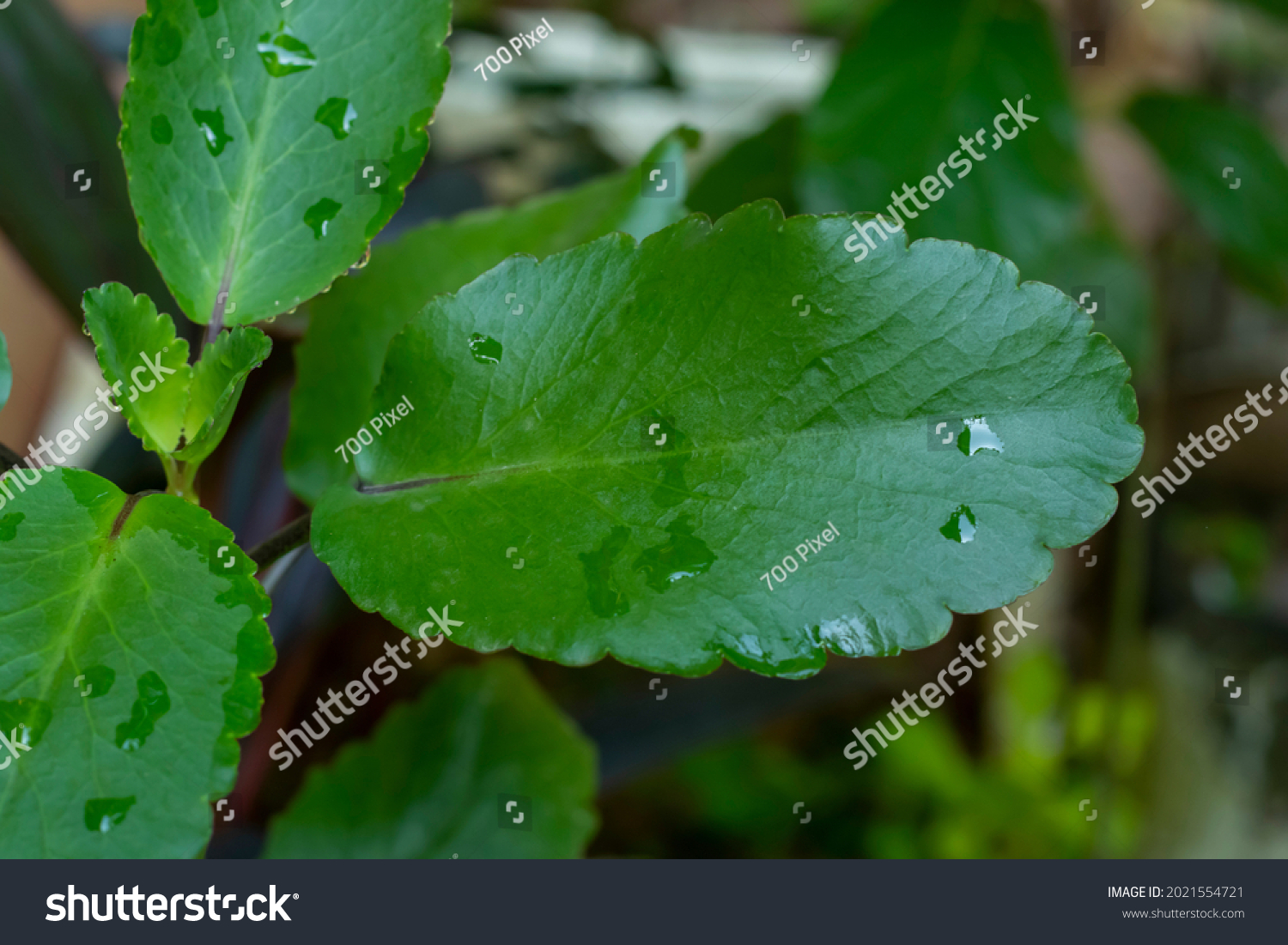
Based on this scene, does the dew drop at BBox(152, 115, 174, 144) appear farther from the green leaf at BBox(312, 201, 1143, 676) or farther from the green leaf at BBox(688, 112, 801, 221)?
the green leaf at BBox(688, 112, 801, 221)

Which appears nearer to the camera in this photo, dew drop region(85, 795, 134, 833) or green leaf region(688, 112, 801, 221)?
dew drop region(85, 795, 134, 833)

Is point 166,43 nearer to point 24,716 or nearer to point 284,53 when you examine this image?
point 284,53

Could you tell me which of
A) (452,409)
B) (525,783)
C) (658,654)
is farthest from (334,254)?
(525,783)

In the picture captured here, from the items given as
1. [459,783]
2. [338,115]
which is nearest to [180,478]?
[338,115]

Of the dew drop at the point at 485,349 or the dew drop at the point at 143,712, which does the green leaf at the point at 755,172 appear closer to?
the dew drop at the point at 485,349

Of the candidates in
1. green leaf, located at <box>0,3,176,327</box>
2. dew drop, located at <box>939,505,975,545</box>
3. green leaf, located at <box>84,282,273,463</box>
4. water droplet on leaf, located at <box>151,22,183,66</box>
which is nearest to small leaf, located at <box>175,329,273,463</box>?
green leaf, located at <box>84,282,273,463</box>
